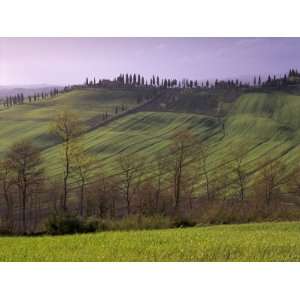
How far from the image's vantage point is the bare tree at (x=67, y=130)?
1398cm

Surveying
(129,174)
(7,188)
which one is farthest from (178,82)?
(7,188)

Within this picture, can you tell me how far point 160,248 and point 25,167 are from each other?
513cm

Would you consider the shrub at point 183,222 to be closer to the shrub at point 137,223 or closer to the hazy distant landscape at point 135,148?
the hazy distant landscape at point 135,148

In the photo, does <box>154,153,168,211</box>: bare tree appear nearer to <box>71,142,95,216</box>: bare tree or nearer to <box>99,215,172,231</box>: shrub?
<box>99,215,172,231</box>: shrub

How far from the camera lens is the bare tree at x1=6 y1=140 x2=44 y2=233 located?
1414 cm

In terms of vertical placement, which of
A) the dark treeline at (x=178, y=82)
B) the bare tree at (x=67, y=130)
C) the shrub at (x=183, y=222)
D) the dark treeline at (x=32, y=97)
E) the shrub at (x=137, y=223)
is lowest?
the shrub at (x=183, y=222)

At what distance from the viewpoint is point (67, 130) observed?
14.1m

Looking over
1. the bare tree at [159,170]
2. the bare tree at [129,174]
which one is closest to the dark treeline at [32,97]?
the bare tree at [129,174]

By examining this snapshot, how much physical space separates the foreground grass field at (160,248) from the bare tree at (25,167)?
94.0 inches

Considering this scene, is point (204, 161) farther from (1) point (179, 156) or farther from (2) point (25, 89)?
(2) point (25, 89)

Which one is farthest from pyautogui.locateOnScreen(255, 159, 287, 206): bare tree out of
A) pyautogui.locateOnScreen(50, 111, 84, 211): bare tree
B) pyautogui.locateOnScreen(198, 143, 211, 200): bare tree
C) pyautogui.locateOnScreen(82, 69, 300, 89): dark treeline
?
pyautogui.locateOnScreen(50, 111, 84, 211): bare tree
